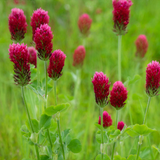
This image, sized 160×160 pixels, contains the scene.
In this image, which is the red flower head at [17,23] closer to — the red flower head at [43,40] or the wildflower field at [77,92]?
the wildflower field at [77,92]

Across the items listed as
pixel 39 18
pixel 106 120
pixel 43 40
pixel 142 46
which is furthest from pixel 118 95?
pixel 142 46

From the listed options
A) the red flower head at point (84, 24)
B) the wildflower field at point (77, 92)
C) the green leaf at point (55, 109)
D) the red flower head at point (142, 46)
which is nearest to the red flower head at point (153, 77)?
the wildflower field at point (77, 92)

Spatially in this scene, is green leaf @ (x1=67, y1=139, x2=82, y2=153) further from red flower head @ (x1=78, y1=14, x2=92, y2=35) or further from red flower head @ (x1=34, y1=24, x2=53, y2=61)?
red flower head @ (x1=78, y1=14, x2=92, y2=35)

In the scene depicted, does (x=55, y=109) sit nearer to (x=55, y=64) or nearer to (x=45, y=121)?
(x=45, y=121)

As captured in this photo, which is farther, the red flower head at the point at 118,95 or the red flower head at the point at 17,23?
the red flower head at the point at 17,23

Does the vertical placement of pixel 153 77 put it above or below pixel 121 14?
below

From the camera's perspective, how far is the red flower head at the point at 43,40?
1057mm

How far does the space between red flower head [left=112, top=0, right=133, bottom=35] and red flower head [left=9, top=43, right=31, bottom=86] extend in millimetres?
773

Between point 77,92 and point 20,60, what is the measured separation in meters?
1.52

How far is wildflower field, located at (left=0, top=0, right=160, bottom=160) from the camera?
1.09 metres

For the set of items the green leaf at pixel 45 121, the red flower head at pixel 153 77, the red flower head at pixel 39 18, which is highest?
the red flower head at pixel 39 18

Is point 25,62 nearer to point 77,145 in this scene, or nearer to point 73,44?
point 77,145

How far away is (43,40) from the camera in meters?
1.06

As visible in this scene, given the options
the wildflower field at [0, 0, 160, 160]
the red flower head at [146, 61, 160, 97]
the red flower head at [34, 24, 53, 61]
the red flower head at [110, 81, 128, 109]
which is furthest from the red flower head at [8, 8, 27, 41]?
the red flower head at [146, 61, 160, 97]
